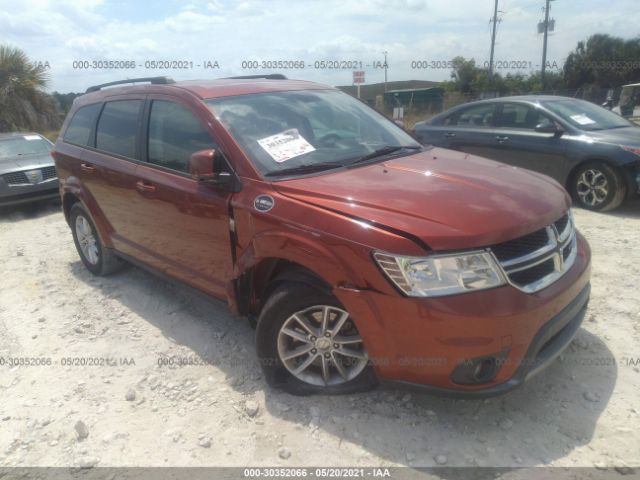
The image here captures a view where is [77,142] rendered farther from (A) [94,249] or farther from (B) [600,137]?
(B) [600,137]

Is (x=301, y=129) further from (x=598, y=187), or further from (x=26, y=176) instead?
(x=26, y=176)

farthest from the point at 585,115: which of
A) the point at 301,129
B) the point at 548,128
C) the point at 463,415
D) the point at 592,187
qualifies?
the point at 463,415

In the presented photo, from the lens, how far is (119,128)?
163 inches

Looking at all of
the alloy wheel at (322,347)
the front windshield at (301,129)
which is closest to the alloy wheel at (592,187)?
the front windshield at (301,129)

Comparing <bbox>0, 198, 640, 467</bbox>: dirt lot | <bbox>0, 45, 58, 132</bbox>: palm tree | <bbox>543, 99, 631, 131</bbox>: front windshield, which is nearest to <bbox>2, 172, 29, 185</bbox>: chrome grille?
<bbox>0, 198, 640, 467</bbox>: dirt lot

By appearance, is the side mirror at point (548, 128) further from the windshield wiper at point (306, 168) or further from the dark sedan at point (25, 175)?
the dark sedan at point (25, 175)

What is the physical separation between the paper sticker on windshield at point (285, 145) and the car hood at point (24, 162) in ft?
22.7

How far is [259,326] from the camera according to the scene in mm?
2900

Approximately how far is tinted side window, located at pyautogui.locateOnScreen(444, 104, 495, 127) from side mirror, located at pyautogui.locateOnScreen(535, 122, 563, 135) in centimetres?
83

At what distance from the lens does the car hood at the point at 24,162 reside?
8.23 m

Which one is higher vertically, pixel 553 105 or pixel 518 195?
pixel 553 105

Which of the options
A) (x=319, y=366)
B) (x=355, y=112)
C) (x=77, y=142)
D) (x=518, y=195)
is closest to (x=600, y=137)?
(x=355, y=112)

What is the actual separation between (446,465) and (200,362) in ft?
5.77

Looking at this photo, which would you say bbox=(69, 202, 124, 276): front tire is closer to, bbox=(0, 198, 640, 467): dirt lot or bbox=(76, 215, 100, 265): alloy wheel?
bbox=(76, 215, 100, 265): alloy wheel
